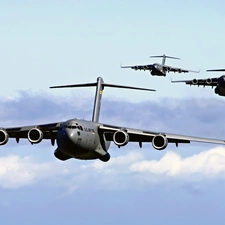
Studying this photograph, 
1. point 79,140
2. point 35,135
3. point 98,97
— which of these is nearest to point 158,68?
point 98,97

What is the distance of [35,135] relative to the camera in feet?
154

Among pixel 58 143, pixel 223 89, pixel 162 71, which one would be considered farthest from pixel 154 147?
pixel 162 71

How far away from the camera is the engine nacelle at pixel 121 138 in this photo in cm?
4516

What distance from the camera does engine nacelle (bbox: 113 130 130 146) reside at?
45.2 metres

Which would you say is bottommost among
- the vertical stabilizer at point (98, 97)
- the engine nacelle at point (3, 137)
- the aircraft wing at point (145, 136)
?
the engine nacelle at point (3, 137)

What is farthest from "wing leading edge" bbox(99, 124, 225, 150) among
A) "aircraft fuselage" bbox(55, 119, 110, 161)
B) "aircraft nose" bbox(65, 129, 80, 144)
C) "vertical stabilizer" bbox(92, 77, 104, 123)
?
"vertical stabilizer" bbox(92, 77, 104, 123)

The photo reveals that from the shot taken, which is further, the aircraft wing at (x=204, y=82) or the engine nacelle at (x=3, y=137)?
the aircraft wing at (x=204, y=82)

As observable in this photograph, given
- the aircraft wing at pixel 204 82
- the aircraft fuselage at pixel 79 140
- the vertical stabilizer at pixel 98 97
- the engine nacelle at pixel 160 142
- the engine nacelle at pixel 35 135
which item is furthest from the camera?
the aircraft wing at pixel 204 82

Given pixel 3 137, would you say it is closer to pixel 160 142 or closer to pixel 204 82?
pixel 160 142

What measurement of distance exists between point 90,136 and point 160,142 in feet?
15.5

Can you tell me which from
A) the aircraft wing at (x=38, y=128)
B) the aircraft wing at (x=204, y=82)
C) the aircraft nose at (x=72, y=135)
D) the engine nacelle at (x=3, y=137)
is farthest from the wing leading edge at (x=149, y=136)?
the aircraft wing at (x=204, y=82)

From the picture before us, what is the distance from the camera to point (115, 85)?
52.1m

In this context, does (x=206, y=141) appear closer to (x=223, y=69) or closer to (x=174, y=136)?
(x=174, y=136)

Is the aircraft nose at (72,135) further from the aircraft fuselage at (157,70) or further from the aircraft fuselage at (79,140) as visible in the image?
the aircraft fuselage at (157,70)
